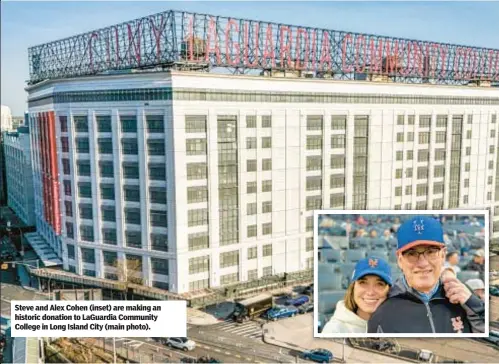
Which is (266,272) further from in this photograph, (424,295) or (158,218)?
(424,295)

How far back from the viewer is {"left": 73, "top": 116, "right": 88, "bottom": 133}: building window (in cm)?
5266

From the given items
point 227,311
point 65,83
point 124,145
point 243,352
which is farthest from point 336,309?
point 65,83

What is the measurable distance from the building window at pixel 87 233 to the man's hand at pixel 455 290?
37341 mm

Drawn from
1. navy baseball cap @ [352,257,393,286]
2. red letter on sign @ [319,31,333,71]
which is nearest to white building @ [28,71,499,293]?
red letter on sign @ [319,31,333,71]

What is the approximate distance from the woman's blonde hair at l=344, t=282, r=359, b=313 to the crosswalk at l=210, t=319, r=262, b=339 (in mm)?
19098

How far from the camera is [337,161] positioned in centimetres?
5691

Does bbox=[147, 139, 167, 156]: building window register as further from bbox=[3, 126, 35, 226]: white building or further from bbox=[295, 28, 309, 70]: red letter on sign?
bbox=[3, 126, 35, 226]: white building

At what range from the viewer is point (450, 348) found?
41.2 metres

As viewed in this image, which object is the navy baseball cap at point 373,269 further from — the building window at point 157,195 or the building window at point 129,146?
the building window at point 129,146

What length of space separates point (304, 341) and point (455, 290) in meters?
19.7

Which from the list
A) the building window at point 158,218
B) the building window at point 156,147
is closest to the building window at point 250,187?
the building window at point 158,218

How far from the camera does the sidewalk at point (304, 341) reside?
3969 centimetres

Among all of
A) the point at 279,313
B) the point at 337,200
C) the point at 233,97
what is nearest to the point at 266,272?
the point at 279,313

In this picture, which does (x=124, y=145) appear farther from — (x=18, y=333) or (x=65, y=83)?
(x=18, y=333)
